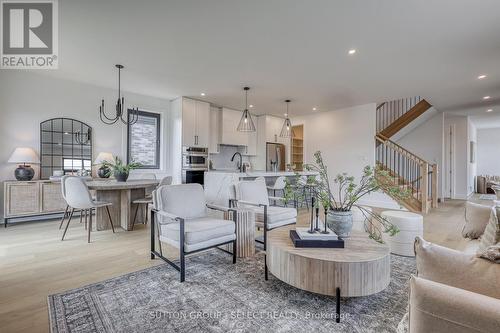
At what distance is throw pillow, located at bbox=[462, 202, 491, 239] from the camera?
2054 mm

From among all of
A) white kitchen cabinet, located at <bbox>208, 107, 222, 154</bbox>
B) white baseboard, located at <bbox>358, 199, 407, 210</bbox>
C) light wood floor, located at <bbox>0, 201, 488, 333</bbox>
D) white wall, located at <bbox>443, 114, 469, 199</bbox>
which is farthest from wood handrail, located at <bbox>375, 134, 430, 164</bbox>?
white kitchen cabinet, located at <bbox>208, 107, 222, 154</bbox>

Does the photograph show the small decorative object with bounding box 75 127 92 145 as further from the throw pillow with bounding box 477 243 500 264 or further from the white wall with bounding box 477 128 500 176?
the white wall with bounding box 477 128 500 176

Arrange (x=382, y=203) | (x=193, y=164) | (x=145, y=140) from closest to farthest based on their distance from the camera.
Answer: (x=145, y=140) → (x=193, y=164) → (x=382, y=203)

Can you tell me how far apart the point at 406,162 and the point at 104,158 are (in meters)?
8.18

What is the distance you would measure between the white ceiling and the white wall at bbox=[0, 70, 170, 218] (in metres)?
0.35

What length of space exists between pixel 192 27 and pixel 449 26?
9.68 feet

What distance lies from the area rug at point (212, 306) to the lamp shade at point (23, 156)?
3257 millimetres

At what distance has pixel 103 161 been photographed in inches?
193

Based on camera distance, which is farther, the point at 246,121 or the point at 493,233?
the point at 246,121

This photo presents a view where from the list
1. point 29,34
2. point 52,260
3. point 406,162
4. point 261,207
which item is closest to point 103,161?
point 29,34

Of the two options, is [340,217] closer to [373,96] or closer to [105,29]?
[105,29]

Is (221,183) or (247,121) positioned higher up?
(247,121)

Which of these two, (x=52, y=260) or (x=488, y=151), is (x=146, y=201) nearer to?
(x=52, y=260)

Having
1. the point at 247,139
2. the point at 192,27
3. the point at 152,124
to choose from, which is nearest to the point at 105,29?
the point at 192,27
